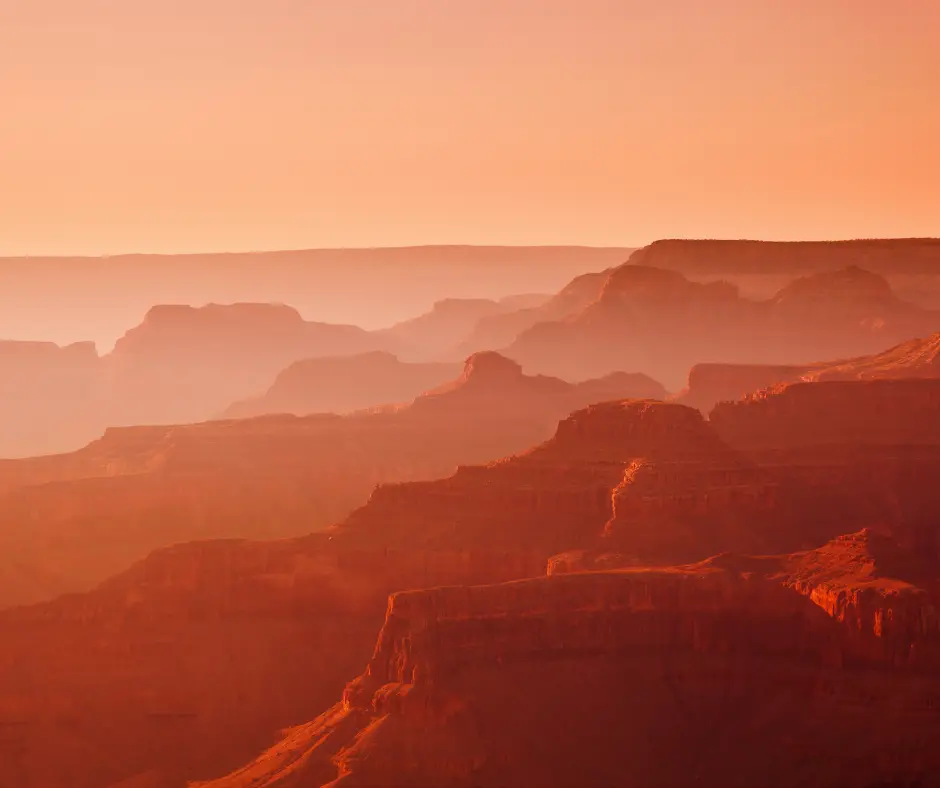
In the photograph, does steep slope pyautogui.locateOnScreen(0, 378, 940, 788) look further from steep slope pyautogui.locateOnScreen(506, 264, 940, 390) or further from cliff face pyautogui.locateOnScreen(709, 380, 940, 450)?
steep slope pyautogui.locateOnScreen(506, 264, 940, 390)

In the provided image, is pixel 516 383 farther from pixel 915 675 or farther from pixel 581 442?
pixel 915 675

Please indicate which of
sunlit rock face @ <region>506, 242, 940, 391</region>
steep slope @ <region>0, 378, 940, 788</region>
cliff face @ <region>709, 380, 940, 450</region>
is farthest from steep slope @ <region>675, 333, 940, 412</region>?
sunlit rock face @ <region>506, 242, 940, 391</region>

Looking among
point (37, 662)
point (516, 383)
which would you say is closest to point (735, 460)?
point (37, 662)

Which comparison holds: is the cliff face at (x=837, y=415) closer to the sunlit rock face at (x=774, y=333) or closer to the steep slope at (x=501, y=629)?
the steep slope at (x=501, y=629)

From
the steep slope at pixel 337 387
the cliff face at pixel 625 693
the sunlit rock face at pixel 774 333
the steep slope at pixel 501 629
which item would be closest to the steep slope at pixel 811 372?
the steep slope at pixel 501 629

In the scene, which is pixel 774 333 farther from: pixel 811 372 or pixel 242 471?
pixel 242 471

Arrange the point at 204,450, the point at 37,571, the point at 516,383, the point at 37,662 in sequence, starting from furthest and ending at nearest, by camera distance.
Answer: the point at 516,383, the point at 204,450, the point at 37,571, the point at 37,662
